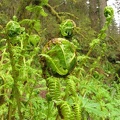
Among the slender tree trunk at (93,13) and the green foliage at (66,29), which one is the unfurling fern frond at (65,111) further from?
the slender tree trunk at (93,13)

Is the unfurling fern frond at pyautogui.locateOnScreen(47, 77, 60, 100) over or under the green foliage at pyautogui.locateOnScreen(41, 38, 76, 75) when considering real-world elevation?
under

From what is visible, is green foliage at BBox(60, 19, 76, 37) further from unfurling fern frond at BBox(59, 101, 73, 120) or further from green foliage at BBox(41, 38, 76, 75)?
unfurling fern frond at BBox(59, 101, 73, 120)

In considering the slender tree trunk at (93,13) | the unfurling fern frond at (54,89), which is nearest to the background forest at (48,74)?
the unfurling fern frond at (54,89)

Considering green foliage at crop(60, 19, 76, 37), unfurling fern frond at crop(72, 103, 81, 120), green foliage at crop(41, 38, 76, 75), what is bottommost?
unfurling fern frond at crop(72, 103, 81, 120)

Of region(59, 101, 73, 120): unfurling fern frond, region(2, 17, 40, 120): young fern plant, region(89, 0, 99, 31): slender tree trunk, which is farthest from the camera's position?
region(89, 0, 99, 31): slender tree trunk

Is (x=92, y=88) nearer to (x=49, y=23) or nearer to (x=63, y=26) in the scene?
(x=63, y=26)

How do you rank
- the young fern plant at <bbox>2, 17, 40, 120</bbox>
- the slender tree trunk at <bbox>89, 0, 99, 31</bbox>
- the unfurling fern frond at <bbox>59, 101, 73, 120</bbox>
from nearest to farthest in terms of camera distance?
the unfurling fern frond at <bbox>59, 101, 73, 120</bbox>, the young fern plant at <bbox>2, 17, 40, 120</bbox>, the slender tree trunk at <bbox>89, 0, 99, 31</bbox>

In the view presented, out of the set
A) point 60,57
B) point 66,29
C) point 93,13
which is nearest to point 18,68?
point 66,29

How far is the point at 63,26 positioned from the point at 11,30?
0.15 metres

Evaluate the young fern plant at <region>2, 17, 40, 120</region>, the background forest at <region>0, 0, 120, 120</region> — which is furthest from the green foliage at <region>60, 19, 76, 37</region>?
the young fern plant at <region>2, 17, 40, 120</region>

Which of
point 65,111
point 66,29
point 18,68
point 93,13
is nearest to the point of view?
point 65,111

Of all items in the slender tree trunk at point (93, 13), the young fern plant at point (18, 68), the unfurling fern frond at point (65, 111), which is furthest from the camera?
the slender tree trunk at point (93, 13)

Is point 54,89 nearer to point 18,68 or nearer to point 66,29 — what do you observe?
point 66,29

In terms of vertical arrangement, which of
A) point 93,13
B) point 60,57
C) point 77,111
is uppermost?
point 93,13
